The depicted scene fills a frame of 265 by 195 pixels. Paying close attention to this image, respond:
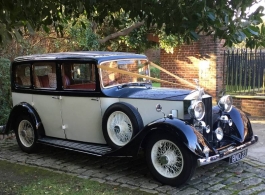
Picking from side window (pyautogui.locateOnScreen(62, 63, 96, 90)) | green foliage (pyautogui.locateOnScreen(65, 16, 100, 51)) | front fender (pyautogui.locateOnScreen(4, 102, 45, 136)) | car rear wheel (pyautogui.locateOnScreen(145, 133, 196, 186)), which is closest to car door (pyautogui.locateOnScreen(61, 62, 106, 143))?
side window (pyautogui.locateOnScreen(62, 63, 96, 90))

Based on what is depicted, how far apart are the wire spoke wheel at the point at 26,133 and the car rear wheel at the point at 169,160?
2.67m

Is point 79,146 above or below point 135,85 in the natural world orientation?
below

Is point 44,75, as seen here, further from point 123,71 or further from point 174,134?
point 174,134

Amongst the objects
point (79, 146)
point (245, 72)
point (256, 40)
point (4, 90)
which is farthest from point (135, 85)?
point (245, 72)

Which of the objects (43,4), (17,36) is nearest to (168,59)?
(43,4)

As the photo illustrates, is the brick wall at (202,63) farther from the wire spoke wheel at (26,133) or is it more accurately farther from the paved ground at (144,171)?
the wire spoke wheel at (26,133)

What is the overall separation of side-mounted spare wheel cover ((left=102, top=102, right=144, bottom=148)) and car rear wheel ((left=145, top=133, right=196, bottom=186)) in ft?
1.31

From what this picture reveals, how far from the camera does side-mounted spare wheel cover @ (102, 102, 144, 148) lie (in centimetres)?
524

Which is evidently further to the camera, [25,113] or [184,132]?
[25,113]

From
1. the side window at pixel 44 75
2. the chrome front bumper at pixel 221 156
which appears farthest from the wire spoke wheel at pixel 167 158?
the side window at pixel 44 75

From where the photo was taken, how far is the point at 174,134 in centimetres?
471

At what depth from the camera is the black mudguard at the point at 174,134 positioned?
4609 millimetres

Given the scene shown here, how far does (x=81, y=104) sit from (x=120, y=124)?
0.88 m

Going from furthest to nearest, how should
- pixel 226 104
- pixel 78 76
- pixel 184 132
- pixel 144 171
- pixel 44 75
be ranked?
1. pixel 44 75
2. pixel 78 76
3. pixel 226 104
4. pixel 144 171
5. pixel 184 132
